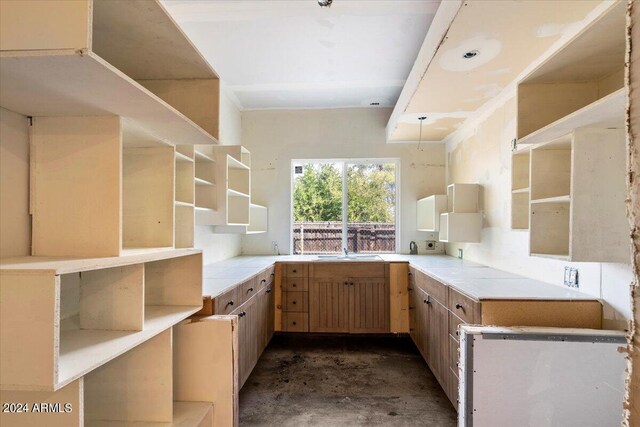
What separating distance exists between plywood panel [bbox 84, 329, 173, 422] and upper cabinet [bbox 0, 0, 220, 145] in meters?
0.89

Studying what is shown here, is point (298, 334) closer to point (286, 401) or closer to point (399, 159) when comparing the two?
point (286, 401)

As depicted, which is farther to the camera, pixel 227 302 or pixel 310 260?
pixel 310 260

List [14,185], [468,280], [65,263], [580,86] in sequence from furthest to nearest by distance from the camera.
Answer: [468,280] < [580,86] < [14,185] < [65,263]

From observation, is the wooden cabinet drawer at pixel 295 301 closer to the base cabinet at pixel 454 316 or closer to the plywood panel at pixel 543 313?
the base cabinet at pixel 454 316

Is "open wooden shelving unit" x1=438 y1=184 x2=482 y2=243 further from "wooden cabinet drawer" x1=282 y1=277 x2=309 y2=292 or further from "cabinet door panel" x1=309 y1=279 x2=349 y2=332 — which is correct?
"wooden cabinet drawer" x1=282 y1=277 x2=309 y2=292

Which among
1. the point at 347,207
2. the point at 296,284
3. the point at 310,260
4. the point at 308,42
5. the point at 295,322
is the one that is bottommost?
the point at 295,322

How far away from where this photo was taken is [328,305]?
360 centimetres

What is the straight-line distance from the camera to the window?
4.41 metres

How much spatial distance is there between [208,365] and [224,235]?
7.30 feet

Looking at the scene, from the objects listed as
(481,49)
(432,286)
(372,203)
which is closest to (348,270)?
(432,286)

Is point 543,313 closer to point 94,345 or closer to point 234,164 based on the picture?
point 94,345

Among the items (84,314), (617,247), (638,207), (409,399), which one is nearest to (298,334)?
(409,399)

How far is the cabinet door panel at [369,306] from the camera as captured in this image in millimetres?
3582

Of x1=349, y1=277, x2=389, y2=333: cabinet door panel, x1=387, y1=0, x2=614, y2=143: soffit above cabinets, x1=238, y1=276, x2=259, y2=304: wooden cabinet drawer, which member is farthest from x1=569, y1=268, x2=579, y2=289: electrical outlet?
x1=238, y1=276, x2=259, y2=304: wooden cabinet drawer
